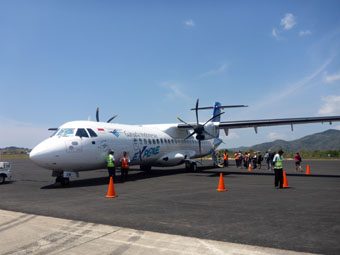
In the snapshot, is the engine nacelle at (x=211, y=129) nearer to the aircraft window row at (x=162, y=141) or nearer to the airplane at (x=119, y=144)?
the airplane at (x=119, y=144)

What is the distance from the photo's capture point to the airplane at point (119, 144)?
1196 centimetres

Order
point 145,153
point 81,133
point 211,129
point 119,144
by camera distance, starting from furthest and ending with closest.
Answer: point 211,129
point 145,153
point 119,144
point 81,133

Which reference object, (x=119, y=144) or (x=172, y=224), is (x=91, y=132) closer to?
(x=119, y=144)

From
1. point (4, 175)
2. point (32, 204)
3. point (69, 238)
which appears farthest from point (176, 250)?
point (4, 175)

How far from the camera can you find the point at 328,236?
490 centimetres

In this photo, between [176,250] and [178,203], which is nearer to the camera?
[176,250]

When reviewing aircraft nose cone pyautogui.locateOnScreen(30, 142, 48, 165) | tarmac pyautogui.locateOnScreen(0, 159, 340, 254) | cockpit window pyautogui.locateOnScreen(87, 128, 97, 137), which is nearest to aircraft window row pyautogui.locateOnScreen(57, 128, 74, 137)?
cockpit window pyautogui.locateOnScreen(87, 128, 97, 137)

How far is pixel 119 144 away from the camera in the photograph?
15.1 m

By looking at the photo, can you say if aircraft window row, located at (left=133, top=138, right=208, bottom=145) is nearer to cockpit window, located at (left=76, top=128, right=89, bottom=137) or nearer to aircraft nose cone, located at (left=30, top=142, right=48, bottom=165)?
cockpit window, located at (left=76, top=128, right=89, bottom=137)

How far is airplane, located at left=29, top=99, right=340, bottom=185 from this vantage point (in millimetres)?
11961

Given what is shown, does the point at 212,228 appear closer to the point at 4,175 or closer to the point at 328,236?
the point at 328,236

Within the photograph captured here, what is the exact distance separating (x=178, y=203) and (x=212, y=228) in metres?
2.80

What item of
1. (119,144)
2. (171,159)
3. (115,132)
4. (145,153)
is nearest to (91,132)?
(115,132)

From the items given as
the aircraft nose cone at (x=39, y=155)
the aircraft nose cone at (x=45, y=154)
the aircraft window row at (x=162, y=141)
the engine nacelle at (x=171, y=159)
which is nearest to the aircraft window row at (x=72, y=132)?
the aircraft nose cone at (x=45, y=154)
